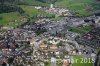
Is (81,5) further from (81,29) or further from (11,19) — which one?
(81,29)

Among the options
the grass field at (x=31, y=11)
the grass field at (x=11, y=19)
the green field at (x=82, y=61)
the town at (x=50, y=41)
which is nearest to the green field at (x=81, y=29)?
the town at (x=50, y=41)

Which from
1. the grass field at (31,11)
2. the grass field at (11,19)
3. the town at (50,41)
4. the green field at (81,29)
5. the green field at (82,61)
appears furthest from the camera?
the grass field at (31,11)

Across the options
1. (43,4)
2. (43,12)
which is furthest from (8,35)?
(43,4)

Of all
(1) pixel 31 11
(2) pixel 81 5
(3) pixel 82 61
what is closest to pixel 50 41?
(3) pixel 82 61

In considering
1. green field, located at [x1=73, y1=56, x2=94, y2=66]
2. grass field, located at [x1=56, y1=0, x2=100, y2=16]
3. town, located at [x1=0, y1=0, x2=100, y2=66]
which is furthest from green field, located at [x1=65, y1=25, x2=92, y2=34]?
green field, located at [x1=73, y1=56, x2=94, y2=66]

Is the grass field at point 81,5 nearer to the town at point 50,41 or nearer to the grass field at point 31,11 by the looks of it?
the town at point 50,41

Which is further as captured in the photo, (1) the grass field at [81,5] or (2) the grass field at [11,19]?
(1) the grass field at [81,5]
